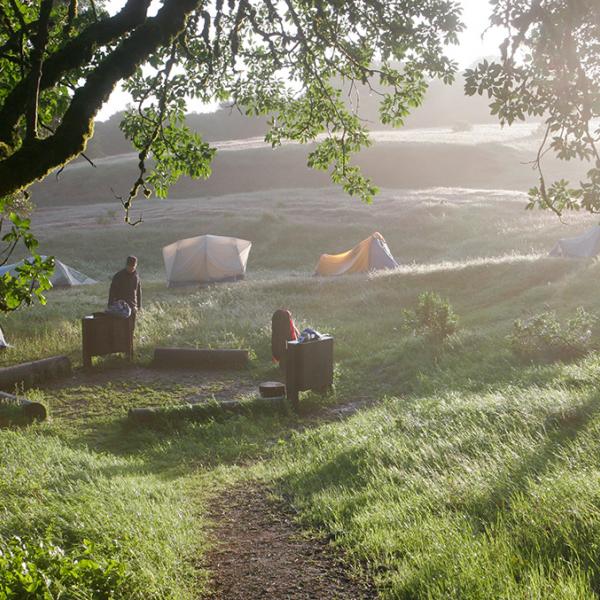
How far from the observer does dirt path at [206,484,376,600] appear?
208 inches

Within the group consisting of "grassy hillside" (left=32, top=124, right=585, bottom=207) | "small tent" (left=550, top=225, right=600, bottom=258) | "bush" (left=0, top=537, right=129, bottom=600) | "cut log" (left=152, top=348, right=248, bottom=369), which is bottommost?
"cut log" (left=152, top=348, right=248, bottom=369)

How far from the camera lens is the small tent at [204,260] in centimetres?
3469

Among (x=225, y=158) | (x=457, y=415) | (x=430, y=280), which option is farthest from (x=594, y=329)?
(x=225, y=158)

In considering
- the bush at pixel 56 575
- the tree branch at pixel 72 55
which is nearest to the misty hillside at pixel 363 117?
the tree branch at pixel 72 55

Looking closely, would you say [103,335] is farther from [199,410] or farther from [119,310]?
[199,410]

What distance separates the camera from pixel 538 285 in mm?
23594

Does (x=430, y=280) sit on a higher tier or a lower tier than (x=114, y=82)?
lower

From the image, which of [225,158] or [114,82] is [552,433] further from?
[225,158]

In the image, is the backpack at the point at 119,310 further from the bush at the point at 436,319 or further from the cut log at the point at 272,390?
the bush at the point at 436,319

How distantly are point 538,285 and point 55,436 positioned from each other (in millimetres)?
17716

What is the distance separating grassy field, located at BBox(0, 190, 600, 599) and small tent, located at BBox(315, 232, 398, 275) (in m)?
5.69

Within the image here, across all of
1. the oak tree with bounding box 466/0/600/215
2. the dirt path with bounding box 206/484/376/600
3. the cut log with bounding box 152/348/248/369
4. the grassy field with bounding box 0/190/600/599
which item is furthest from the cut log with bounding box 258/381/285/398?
the oak tree with bounding box 466/0/600/215

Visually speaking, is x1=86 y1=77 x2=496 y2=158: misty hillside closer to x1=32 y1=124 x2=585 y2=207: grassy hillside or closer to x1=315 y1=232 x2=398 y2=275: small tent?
x1=32 y1=124 x2=585 y2=207: grassy hillside

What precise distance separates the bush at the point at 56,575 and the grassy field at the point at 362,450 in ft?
0.08
